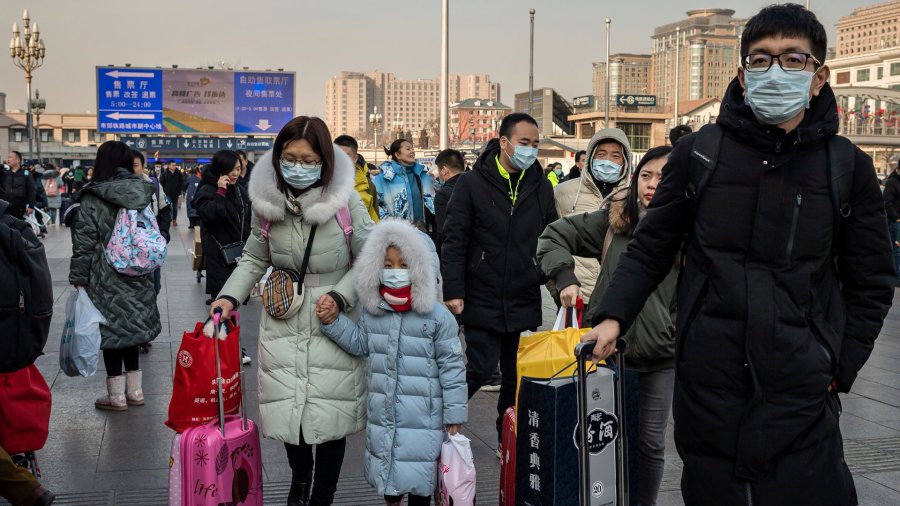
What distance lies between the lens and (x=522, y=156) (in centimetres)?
589

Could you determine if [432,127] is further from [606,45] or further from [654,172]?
[654,172]

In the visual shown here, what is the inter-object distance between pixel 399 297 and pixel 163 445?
2375 millimetres

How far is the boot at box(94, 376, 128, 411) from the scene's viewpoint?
678 centimetres

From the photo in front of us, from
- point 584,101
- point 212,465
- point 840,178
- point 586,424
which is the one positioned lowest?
point 212,465

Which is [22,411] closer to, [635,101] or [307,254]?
[307,254]

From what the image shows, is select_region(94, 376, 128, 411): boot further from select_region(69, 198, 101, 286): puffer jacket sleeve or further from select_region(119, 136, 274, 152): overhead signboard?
select_region(119, 136, 274, 152): overhead signboard

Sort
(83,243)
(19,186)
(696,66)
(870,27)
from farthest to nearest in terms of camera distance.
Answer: (870,27) → (696,66) → (19,186) → (83,243)

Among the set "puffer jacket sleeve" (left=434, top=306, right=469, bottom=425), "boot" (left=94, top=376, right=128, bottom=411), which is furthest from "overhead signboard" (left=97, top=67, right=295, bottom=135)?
"puffer jacket sleeve" (left=434, top=306, right=469, bottom=425)

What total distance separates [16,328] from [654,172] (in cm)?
303

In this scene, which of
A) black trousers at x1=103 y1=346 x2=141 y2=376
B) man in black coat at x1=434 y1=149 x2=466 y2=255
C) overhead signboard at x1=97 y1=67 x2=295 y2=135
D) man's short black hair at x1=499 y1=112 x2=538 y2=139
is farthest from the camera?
overhead signboard at x1=97 y1=67 x2=295 y2=135

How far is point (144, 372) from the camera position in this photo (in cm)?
800

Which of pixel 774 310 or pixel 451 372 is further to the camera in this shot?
pixel 451 372

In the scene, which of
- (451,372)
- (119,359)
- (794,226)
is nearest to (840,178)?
(794,226)

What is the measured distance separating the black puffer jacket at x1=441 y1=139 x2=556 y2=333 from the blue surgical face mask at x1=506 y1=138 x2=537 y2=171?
0.40 ft
